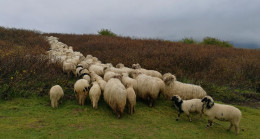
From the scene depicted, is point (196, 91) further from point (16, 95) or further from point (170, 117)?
point (16, 95)

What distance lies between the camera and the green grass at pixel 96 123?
4.56m

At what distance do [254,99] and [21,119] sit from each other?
1046 centimetres

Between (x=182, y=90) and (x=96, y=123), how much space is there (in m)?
3.63

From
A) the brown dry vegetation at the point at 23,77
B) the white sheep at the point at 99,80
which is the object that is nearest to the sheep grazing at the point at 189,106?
the white sheep at the point at 99,80

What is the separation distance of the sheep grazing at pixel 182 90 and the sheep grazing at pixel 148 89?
0.78 m

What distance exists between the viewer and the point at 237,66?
43.2 feet

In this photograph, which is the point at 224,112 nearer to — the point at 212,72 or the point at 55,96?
the point at 55,96

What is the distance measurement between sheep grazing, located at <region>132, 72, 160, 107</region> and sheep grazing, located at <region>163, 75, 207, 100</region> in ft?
2.57

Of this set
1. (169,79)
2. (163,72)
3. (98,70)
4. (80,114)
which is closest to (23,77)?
(98,70)

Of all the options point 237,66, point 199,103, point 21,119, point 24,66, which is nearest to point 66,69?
point 24,66

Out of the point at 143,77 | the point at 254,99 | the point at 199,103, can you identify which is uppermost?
the point at 143,77

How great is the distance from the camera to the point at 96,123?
516 centimetres

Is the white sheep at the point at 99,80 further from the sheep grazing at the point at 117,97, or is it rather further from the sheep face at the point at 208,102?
the sheep face at the point at 208,102

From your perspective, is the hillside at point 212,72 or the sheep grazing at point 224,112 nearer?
the sheep grazing at point 224,112
